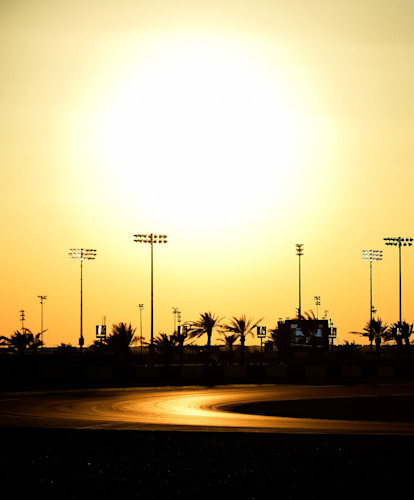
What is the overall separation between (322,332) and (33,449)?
83748 millimetres

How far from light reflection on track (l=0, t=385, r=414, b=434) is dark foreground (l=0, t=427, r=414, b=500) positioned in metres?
3.18

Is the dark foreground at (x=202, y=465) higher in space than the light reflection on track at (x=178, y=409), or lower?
higher

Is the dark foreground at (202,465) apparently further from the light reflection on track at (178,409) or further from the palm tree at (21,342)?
the palm tree at (21,342)

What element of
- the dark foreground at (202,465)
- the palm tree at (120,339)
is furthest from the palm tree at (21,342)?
the dark foreground at (202,465)

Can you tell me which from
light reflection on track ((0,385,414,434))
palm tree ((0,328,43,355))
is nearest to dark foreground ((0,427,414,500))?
light reflection on track ((0,385,414,434))

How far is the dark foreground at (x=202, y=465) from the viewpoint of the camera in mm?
14625

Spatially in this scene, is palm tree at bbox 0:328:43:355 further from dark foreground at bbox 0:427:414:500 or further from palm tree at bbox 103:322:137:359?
dark foreground at bbox 0:427:414:500

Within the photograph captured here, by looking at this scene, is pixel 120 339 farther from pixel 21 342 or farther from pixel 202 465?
pixel 202 465

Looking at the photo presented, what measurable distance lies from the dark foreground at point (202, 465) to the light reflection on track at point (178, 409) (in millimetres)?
3176

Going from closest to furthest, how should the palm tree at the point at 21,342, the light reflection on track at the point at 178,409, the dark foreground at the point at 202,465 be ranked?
the dark foreground at the point at 202,465, the light reflection on track at the point at 178,409, the palm tree at the point at 21,342

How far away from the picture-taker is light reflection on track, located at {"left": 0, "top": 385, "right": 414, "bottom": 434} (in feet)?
82.9

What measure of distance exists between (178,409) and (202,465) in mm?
16729

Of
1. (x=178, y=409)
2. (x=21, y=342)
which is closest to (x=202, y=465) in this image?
(x=178, y=409)

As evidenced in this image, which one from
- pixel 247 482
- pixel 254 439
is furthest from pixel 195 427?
pixel 247 482
